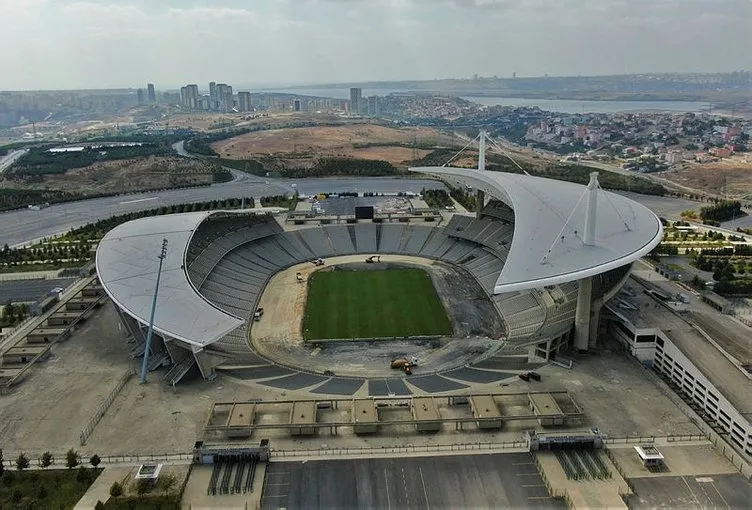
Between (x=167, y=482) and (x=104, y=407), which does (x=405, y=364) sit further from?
(x=104, y=407)

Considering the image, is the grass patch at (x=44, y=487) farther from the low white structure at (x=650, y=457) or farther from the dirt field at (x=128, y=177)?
the dirt field at (x=128, y=177)

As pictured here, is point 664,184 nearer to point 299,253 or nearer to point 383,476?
point 299,253

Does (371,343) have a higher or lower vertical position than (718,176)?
lower

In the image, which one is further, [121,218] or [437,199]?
Answer: [437,199]

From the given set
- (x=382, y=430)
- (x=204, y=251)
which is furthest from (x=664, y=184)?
(x=382, y=430)

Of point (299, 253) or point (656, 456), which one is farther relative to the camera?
point (299, 253)

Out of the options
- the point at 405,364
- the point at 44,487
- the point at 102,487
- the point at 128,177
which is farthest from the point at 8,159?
the point at 102,487

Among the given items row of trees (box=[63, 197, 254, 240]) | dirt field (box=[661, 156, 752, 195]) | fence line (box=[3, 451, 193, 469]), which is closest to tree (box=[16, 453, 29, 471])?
fence line (box=[3, 451, 193, 469])
